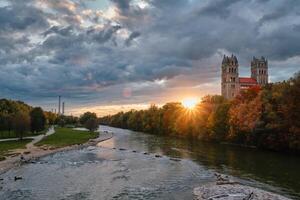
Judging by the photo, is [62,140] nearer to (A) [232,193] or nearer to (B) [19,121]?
(B) [19,121]

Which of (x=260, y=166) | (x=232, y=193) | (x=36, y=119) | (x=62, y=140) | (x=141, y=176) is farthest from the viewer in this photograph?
(x=36, y=119)

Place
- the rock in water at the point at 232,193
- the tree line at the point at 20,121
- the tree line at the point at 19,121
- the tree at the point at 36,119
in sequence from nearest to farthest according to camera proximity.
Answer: the rock in water at the point at 232,193 < the tree line at the point at 19,121 < the tree line at the point at 20,121 < the tree at the point at 36,119

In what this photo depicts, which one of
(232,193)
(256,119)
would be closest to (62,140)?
(256,119)

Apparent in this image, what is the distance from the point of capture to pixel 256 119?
308ft

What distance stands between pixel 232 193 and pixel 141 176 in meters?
16.3

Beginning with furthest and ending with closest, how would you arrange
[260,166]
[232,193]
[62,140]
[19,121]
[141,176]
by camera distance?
[62,140] < [19,121] < [260,166] < [141,176] < [232,193]

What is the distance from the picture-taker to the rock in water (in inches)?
1510

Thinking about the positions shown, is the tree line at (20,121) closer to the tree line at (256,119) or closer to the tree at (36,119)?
the tree at (36,119)

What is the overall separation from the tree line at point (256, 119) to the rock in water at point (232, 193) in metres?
39.7

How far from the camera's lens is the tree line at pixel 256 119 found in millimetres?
79875

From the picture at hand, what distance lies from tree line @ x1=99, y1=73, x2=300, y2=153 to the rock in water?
39671 mm

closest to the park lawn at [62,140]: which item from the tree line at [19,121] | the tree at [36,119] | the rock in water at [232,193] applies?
the tree at [36,119]

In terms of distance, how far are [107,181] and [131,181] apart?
3.15 meters

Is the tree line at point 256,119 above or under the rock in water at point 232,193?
above
